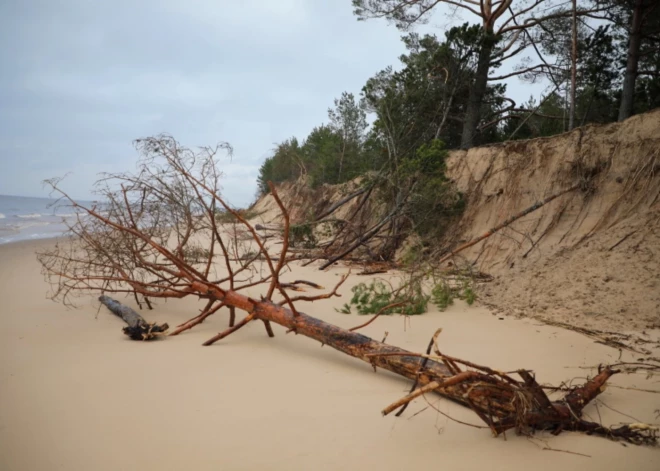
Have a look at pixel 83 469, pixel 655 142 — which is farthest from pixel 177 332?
pixel 655 142

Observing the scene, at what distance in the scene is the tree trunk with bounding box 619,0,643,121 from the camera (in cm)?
862

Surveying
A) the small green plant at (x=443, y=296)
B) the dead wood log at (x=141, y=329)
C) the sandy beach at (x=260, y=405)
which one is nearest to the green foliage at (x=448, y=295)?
the small green plant at (x=443, y=296)

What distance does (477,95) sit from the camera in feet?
38.9

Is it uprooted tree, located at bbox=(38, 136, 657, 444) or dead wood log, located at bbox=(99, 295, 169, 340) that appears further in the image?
dead wood log, located at bbox=(99, 295, 169, 340)

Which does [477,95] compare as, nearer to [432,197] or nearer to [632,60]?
[632,60]

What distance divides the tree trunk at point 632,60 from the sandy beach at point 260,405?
7386 mm

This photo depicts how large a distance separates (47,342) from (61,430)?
191 centimetres

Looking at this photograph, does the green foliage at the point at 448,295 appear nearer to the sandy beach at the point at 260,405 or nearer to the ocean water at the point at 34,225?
→ the sandy beach at the point at 260,405

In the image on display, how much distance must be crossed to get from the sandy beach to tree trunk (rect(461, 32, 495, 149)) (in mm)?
8801

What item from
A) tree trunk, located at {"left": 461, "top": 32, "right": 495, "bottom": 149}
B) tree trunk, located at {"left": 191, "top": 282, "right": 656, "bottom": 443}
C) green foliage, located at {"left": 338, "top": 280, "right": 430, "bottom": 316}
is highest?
tree trunk, located at {"left": 461, "top": 32, "right": 495, "bottom": 149}

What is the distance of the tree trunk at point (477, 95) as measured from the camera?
11312mm

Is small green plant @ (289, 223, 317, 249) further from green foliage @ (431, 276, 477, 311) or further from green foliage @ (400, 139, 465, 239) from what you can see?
green foliage @ (431, 276, 477, 311)

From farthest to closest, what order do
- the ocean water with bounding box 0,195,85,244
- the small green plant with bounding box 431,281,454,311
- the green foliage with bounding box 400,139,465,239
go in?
the green foliage with bounding box 400,139,465,239 → the ocean water with bounding box 0,195,85,244 → the small green plant with bounding box 431,281,454,311

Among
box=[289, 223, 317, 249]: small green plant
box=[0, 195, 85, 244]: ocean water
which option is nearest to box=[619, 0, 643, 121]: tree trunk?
box=[289, 223, 317, 249]: small green plant
